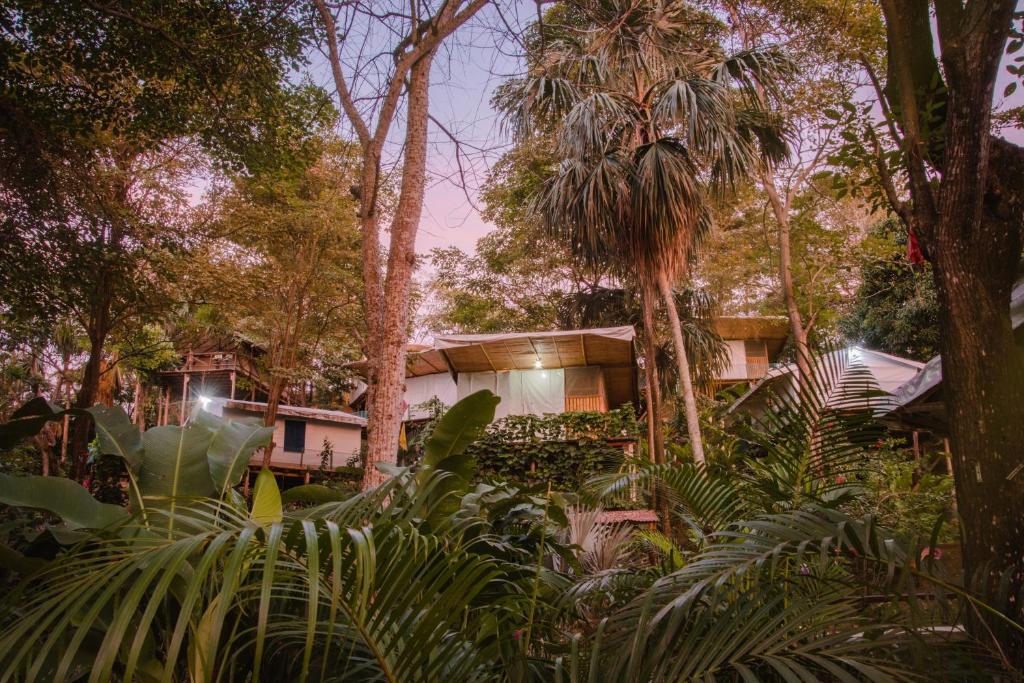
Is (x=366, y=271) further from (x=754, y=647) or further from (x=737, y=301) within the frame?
(x=737, y=301)

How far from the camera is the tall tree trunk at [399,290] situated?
4922mm

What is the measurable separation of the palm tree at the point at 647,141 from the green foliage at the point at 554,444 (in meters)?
2.06

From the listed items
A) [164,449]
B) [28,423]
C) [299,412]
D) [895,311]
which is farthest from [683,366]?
[299,412]

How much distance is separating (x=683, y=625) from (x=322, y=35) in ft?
17.9

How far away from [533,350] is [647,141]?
4755 mm

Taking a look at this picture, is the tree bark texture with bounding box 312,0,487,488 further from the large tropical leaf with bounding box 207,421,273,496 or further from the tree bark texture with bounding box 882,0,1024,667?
the tree bark texture with bounding box 882,0,1024,667

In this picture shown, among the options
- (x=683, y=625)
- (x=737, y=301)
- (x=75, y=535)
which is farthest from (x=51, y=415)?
(x=737, y=301)

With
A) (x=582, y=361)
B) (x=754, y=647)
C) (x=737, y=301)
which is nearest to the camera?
(x=754, y=647)

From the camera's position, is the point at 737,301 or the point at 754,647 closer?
the point at 754,647

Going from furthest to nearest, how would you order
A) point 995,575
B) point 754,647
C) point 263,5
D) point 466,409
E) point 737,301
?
point 737,301
point 263,5
point 466,409
point 995,575
point 754,647

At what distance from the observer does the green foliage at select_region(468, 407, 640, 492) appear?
37.9 ft

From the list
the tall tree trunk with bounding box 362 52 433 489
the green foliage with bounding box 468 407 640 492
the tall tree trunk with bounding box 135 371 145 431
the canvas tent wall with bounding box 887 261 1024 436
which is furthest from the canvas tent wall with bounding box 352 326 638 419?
the tall tree trunk with bounding box 135 371 145 431

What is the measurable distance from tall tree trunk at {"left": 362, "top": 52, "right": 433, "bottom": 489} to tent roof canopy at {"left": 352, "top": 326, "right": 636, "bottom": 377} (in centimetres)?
675

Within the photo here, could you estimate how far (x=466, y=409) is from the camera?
283cm
